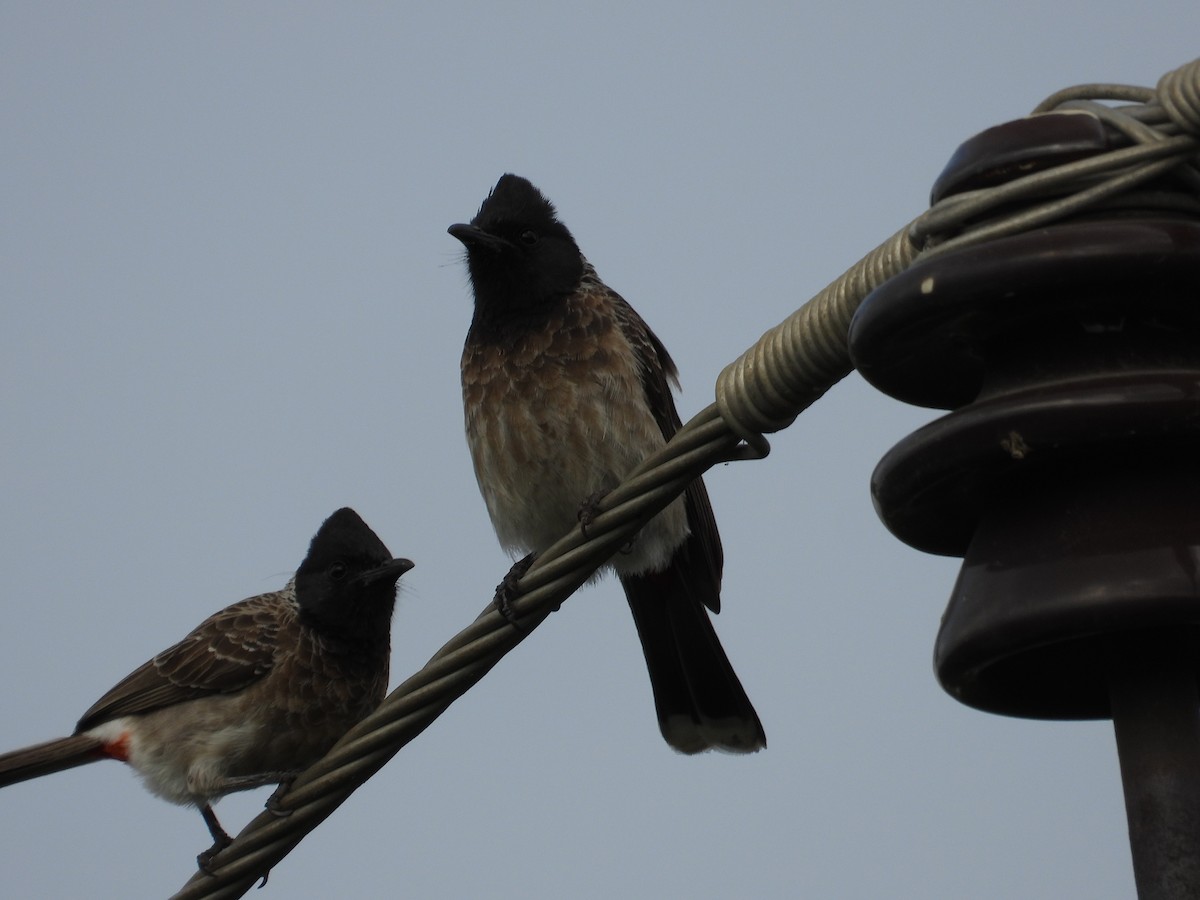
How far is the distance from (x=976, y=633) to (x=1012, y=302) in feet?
1.46

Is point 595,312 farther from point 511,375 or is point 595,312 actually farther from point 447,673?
point 447,673

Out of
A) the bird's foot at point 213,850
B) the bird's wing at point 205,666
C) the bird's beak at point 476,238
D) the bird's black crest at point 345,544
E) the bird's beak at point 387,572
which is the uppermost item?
the bird's beak at point 476,238

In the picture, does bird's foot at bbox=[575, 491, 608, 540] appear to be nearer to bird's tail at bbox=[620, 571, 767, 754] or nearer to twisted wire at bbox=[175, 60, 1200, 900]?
bird's tail at bbox=[620, 571, 767, 754]

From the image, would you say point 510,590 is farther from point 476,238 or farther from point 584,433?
point 476,238

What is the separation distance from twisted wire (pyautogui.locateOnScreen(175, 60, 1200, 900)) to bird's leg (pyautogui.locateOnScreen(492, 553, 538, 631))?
0.03m

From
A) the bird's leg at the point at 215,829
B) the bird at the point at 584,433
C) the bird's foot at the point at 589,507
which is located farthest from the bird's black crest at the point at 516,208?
the bird's leg at the point at 215,829

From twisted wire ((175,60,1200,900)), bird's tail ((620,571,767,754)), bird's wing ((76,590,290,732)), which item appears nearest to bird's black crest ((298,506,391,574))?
bird's wing ((76,590,290,732))

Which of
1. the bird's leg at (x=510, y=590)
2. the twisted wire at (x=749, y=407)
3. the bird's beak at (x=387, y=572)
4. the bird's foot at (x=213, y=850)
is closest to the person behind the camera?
the twisted wire at (x=749, y=407)

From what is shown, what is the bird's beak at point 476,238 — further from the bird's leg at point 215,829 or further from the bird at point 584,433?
the bird's leg at point 215,829

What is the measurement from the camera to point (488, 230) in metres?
6.23

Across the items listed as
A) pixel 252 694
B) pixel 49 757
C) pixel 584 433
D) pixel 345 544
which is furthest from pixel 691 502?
pixel 49 757

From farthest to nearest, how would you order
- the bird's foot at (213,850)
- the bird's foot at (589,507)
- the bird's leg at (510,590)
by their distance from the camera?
the bird's foot at (213,850) → the bird's foot at (589,507) → the bird's leg at (510,590)

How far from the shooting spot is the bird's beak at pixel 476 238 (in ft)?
20.0

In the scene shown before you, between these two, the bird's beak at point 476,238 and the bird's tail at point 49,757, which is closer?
the bird's tail at point 49,757
